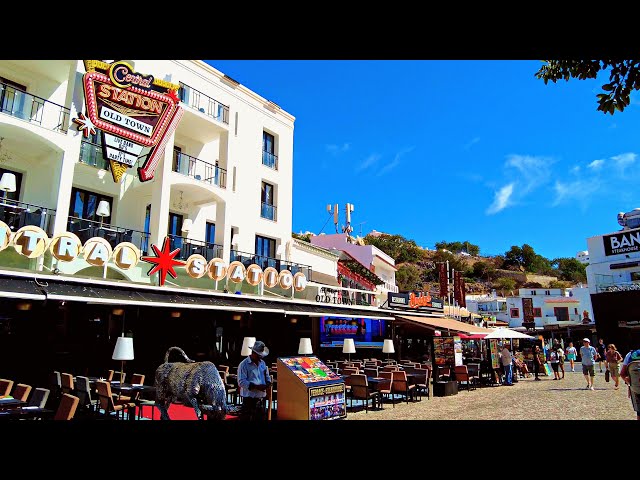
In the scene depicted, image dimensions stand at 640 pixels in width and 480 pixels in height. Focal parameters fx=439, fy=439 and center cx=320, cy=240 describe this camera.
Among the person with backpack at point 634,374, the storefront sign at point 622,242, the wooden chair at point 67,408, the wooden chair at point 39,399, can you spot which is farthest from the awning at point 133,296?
the storefront sign at point 622,242

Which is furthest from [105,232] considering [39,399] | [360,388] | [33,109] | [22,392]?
[360,388]

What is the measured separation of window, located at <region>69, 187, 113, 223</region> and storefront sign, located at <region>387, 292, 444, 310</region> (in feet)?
47.6

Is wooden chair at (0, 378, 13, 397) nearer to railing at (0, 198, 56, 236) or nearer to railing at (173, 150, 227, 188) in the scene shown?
railing at (0, 198, 56, 236)

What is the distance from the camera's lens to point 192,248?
53.0ft

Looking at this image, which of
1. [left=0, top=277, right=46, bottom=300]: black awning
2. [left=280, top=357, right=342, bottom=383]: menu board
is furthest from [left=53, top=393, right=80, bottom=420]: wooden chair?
[left=0, top=277, right=46, bottom=300]: black awning

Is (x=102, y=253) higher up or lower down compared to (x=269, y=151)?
lower down

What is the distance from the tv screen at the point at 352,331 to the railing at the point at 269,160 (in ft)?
25.8

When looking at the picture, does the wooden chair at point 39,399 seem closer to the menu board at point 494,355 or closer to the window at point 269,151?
the window at point 269,151

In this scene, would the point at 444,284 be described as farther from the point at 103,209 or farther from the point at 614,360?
the point at 103,209

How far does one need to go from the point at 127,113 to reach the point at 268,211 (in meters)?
8.48

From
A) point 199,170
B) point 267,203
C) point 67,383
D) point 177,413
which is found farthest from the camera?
point 267,203

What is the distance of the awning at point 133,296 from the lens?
9578 mm

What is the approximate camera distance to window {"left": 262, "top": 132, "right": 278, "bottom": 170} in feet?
70.5
